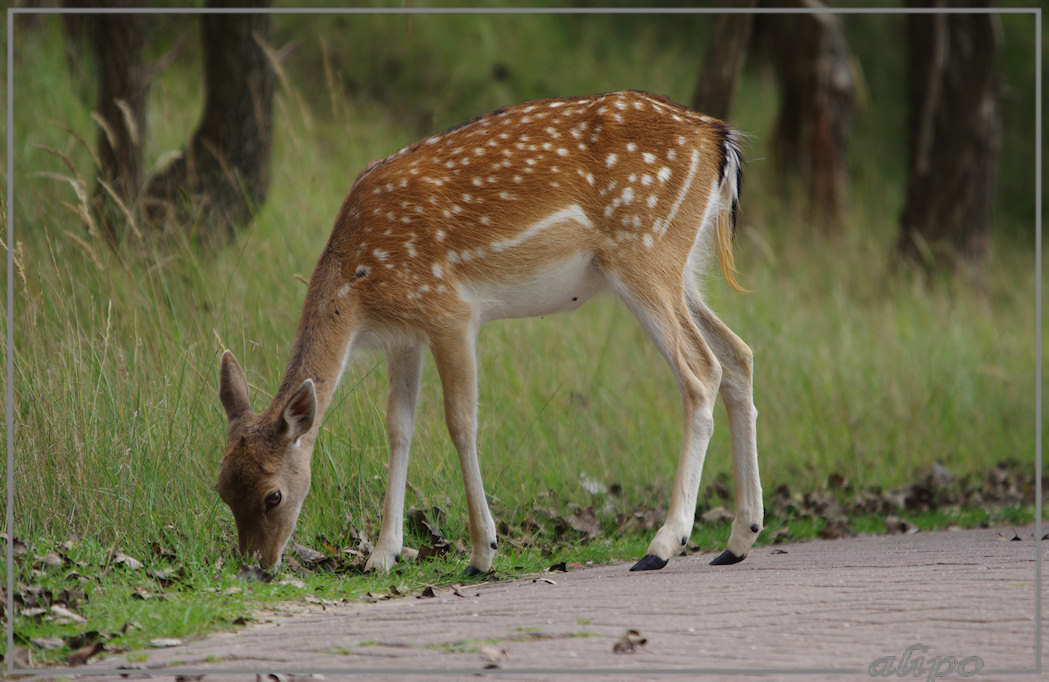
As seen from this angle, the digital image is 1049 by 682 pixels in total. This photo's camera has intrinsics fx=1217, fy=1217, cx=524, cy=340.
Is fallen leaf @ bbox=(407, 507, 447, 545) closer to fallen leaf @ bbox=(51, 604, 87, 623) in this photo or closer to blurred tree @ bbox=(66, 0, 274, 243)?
fallen leaf @ bbox=(51, 604, 87, 623)

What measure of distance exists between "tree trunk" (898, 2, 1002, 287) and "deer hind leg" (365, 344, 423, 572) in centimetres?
843

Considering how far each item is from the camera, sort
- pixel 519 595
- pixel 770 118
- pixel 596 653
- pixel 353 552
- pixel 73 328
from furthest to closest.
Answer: pixel 770 118 < pixel 73 328 < pixel 353 552 < pixel 519 595 < pixel 596 653

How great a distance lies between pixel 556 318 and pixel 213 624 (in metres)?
5.05

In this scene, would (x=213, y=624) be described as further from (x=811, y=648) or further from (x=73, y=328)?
(x=73, y=328)

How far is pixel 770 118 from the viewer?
1777 cm

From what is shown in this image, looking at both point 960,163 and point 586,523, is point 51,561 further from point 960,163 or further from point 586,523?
point 960,163

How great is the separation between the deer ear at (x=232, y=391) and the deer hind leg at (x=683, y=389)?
1851 mm

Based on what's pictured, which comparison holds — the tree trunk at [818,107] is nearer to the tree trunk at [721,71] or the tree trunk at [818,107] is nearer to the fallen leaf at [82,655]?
the tree trunk at [721,71]

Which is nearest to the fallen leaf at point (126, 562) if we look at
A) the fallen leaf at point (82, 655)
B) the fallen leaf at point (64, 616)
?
the fallen leaf at point (64, 616)

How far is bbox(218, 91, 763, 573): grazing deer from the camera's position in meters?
5.57

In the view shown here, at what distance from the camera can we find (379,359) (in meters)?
7.08

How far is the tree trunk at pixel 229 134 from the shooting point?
8914 mm

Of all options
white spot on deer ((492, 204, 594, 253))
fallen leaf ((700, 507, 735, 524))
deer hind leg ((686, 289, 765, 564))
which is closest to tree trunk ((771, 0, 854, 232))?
fallen leaf ((700, 507, 735, 524))

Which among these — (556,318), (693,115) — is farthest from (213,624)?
(556,318)
